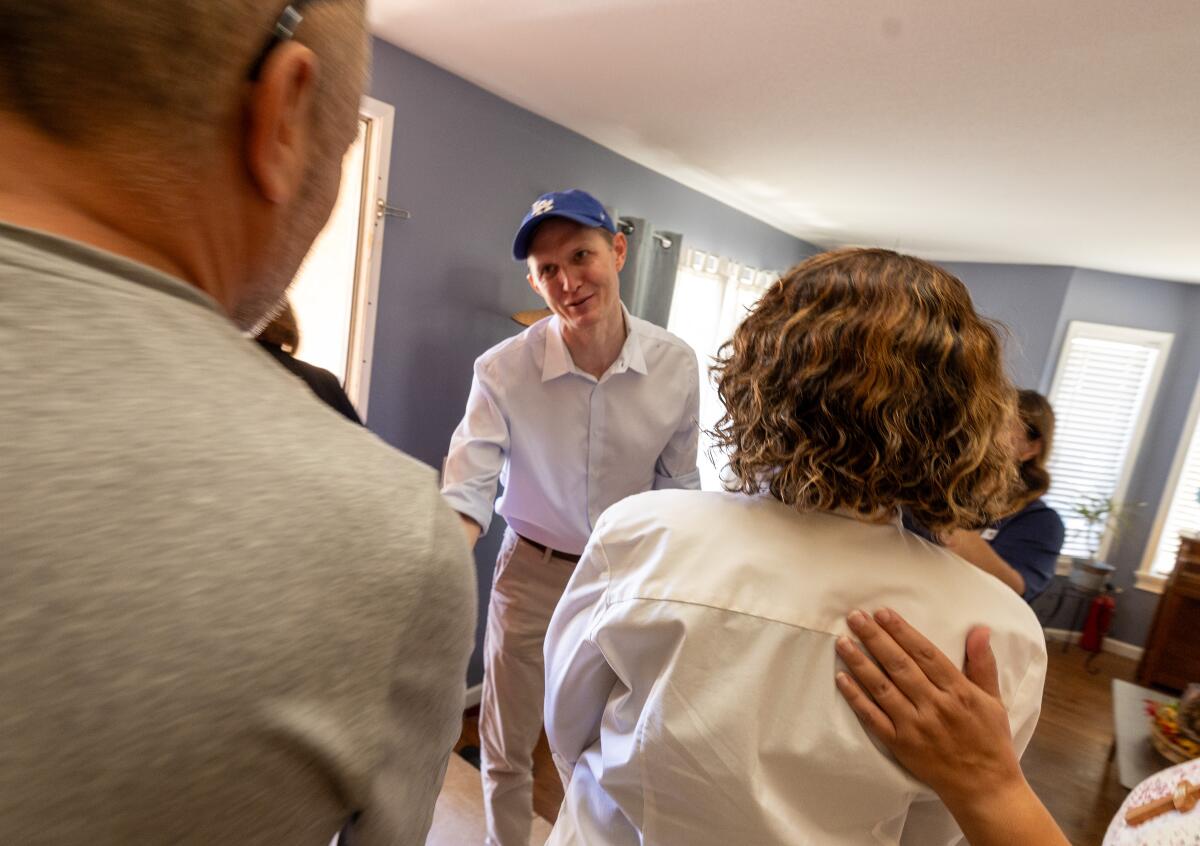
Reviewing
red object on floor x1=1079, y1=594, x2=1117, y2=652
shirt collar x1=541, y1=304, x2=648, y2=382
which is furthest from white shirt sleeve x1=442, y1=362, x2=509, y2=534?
red object on floor x1=1079, y1=594, x2=1117, y2=652

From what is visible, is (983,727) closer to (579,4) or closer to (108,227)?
(108,227)

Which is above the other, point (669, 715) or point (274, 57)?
point (274, 57)

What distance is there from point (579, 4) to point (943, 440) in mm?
1487

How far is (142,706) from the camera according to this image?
0.26 m

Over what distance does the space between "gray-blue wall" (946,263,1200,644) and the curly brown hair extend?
452 centimetres

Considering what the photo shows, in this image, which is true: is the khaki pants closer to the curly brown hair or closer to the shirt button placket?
the shirt button placket

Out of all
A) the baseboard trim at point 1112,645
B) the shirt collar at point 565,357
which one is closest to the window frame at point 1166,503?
the baseboard trim at point 1112,645

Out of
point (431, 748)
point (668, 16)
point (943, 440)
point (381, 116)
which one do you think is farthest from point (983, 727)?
→ point (381, 116)

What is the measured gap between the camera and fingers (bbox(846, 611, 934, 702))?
67cm

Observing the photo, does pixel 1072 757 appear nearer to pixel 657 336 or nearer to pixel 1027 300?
pixel 1027 300

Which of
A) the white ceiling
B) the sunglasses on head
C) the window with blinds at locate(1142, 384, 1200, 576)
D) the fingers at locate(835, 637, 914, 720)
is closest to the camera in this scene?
the sunglasses on head

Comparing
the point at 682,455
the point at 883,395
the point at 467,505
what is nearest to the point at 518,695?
the point at 467,505

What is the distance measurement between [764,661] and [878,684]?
120 mm

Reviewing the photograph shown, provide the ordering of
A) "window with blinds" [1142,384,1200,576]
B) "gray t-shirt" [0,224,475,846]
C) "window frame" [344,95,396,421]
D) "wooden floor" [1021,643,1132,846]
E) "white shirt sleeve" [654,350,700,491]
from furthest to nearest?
"window with blinds" [1142,384,1200,576] < "wooden floor" [1021,643,1132,846] < "window frame" [344,95,396,421] < "white shirt sleeve" [654,350,700,491] < "gray t-shirt" [0,224,475,846]
